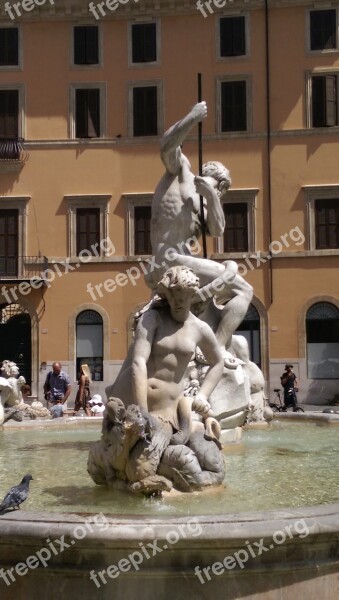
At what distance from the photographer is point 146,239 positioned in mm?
30656

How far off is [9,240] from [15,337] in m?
3.23

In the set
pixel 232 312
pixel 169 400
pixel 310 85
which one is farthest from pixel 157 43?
pixel 169 400

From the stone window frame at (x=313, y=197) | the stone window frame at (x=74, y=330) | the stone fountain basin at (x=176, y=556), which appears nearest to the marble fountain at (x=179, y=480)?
the stone fountain basin at (x=176, y=556)

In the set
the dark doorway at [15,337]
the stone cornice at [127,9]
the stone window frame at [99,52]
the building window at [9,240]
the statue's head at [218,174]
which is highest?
the stone cornice at [127,9]

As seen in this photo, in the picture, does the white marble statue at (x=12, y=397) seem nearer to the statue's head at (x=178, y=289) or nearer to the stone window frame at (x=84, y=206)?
the statue's head at (x=178, y=289)

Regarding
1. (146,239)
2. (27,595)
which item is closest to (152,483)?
(27,595)

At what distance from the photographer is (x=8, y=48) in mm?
31438

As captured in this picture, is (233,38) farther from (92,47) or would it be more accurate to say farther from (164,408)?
(164,408)

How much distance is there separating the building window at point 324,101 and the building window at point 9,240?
1037cm

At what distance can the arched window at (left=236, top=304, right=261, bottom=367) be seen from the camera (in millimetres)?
29587

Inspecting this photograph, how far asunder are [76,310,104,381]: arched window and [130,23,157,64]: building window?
8.69m

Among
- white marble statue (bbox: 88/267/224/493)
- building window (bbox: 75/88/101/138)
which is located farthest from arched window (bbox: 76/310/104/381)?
white marble statue (bbox: 88/267/224/493)

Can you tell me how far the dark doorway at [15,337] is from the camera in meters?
30.5

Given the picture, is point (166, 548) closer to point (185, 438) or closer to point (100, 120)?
point (185, 438)
